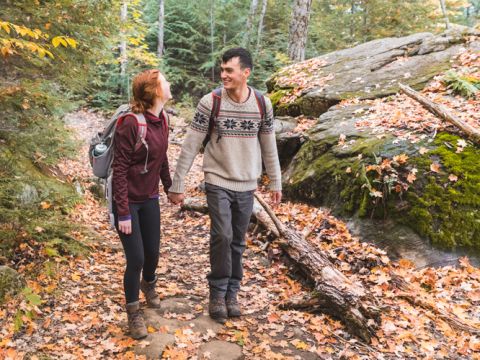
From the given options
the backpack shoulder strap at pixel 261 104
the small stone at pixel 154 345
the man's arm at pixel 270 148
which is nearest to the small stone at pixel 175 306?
the small stone at pixel 154 345

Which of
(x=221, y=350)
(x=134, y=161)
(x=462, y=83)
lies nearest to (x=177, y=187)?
(x=134, y=161)

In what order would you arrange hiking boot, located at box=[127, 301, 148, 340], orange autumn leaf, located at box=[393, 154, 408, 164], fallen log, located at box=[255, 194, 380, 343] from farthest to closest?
orange autumn leaf, located at box=[393, 154, 408, 164]
fallen log, located at box=[255, 194, 380, 343]
hiking boot, located at box=[127, 301, 148, 340]

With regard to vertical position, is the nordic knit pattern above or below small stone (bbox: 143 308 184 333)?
above

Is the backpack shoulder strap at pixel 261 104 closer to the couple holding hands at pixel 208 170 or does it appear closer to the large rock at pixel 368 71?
the couple holding hands at pixel 208 170

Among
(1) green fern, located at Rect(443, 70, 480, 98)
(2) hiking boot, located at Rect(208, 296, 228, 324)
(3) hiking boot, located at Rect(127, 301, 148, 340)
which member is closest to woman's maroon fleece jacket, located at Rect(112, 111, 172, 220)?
(3) hiking boot, located at Rect(127, 301, 148, 340)

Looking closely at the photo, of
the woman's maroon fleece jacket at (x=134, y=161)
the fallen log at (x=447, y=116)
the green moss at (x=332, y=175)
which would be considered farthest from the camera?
the green moss at (x=332, y=175)

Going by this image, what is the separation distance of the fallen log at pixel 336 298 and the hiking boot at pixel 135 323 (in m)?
1.68

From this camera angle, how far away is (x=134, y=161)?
138 inches

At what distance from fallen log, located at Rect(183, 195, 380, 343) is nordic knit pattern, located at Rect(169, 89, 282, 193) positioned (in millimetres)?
1508

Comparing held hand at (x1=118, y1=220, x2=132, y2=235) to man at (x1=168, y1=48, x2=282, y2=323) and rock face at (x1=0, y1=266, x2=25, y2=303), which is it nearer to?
man at (x1=168, y1=48, x2=282, y2=323)

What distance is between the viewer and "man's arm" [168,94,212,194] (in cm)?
386

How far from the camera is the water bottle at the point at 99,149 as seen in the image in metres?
3.43

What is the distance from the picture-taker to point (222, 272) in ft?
13.5

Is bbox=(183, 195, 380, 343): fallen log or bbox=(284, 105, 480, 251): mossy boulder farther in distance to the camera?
bbox=(284, 105, 480, 251): mossy boulder
